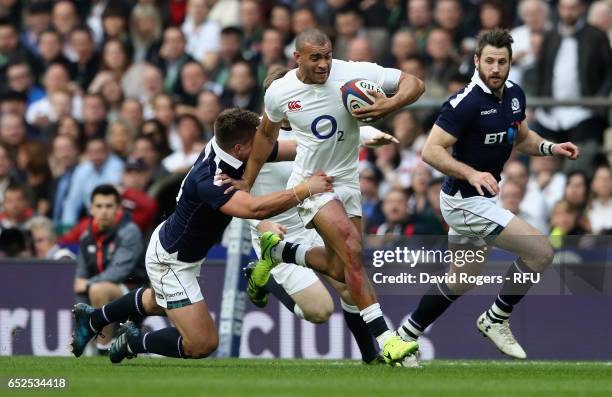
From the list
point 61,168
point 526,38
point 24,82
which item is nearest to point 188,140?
point 61,168

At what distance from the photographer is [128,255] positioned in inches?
586

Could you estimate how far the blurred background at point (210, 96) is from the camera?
15953 millimetres

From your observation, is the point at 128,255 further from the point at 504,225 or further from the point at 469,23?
the point at 469,23

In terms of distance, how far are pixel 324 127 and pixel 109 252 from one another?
3974mm

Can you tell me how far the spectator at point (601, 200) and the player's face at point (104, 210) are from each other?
15.8 ft

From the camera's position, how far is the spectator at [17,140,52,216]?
59.9 ft

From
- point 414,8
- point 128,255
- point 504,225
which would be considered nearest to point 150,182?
point 128,255

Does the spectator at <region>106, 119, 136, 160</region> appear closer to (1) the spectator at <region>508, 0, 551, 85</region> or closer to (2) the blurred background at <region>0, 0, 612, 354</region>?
(2) the blurred background at <region>0, 0, 612, 354</region>

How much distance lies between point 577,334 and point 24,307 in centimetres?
539

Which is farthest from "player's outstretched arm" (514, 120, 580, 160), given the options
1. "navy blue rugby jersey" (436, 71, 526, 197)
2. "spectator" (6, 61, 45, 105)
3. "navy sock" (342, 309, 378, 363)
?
"spectator" (6, 61, 45, 105)

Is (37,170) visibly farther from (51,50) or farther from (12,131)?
(51,50)

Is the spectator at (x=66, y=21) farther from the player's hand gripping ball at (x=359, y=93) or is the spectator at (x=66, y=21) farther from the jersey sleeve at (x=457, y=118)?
the player's hand gripping ball at (x=359, y=93)

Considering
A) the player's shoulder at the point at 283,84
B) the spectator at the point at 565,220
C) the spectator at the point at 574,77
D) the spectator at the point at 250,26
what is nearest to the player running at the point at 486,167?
the player's shoulder at the point at 283,84

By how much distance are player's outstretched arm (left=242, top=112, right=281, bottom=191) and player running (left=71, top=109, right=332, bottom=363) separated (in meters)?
0.17
